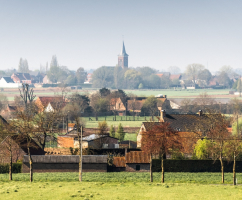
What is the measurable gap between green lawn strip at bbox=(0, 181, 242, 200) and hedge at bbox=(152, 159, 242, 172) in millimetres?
15107

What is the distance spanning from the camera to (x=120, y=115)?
12131cm

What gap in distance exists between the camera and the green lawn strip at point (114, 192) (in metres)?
25.7

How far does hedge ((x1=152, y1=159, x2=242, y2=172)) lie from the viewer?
45469 mm

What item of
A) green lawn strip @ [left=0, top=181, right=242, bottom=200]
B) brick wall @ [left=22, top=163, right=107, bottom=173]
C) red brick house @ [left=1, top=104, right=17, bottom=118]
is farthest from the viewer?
red brick house @ [left=1, top=104, right=17, bottom=118]

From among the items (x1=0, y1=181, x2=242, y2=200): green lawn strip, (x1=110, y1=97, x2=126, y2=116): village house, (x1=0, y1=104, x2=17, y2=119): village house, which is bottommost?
(x1=0, y1=181, x2=242, y2=200): green lawn strip

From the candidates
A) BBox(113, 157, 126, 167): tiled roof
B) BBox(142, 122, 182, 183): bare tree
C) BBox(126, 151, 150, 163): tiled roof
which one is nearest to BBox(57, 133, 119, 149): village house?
BBox(113, 157, 126, 167): tiled roof

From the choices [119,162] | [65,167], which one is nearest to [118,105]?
[119,162]

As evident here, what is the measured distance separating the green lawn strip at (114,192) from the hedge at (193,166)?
15107 mm

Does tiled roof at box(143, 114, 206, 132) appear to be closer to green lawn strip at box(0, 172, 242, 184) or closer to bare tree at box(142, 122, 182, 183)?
green lawn strip at box(0, 172, 242, 184)

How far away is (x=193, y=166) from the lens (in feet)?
A: 150

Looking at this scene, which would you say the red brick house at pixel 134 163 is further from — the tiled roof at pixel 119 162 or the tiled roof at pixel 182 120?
the tiled roof at pixel 182 120

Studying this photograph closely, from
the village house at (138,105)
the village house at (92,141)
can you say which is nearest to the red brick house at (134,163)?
the village house at (92,141)

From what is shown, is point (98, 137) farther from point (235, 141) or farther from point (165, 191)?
point (165, 191)

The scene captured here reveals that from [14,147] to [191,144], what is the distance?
21.0 meters
